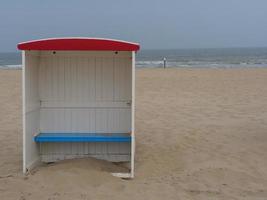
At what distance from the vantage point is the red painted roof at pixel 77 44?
5.87 m

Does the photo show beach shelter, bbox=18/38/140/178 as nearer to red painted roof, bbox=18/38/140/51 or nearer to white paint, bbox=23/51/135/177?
white paint, bbox=23/51/135/177

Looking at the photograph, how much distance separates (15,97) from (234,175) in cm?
1144

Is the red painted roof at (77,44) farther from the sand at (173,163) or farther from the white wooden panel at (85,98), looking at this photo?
the sand at (173,163)

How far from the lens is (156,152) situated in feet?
25.0

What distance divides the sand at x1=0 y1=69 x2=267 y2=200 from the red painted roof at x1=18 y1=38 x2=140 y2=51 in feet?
5.56

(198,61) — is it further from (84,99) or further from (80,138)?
(80,138)

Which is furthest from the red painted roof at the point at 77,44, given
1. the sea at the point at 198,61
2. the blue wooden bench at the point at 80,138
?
the sea at the point at 198,61

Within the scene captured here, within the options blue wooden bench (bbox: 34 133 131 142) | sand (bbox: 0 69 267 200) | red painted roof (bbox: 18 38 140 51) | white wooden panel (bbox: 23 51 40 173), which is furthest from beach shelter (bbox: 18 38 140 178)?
red painted roof (bbox: 18 38 140 51)

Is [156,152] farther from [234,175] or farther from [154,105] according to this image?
[154,105]

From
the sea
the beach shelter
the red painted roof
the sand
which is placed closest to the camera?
the sand

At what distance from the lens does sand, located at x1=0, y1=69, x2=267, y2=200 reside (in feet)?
17.6

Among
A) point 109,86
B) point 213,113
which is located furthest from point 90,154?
point 213,113

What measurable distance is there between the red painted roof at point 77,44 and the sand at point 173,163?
1695 mm

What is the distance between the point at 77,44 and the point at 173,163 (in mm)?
2454
